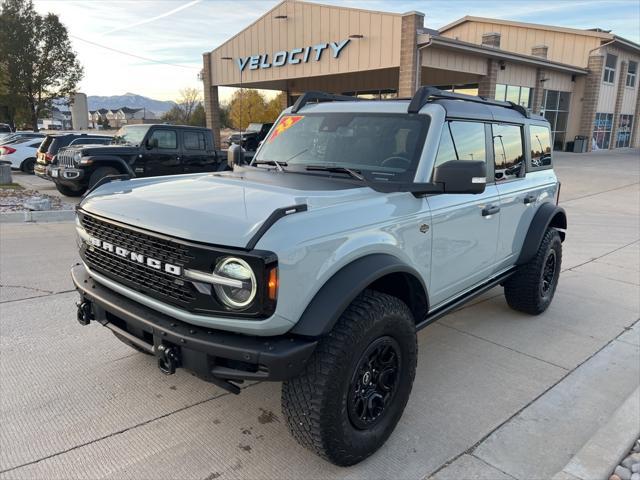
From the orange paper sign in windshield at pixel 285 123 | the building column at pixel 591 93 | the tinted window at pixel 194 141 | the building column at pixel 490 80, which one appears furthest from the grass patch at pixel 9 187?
the building column at pixel 591 93

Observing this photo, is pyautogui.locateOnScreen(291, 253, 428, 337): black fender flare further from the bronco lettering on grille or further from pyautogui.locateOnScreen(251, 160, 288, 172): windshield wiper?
pyautogui.locateOnScreen(251, 160, 288, 172): windshield wiper

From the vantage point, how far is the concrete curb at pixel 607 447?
8.36 feet

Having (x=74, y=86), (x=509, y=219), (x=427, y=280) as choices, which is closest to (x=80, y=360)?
(x=427, y=280)

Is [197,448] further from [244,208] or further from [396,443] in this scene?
[244,208]

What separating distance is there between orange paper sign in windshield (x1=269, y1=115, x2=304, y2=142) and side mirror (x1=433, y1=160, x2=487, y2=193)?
5.10 feet

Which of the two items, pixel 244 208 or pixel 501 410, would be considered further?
pixel 501 410

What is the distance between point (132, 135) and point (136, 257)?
10.5 meters

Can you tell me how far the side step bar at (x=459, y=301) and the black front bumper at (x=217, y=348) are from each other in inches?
45.8

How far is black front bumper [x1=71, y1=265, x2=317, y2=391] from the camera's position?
2.12 metres

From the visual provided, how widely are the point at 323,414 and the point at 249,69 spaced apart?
24.9 metres

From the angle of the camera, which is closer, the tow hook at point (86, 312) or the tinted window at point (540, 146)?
the tow hook at point (86, 312)

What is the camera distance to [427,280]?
309 centimetres

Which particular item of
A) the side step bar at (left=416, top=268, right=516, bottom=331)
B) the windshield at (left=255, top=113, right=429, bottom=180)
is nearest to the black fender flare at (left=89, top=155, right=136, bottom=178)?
the windshield at (left=255, top=113, right=429, bottom=180)

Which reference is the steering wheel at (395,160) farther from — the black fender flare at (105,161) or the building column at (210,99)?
the building column at (210,99)
